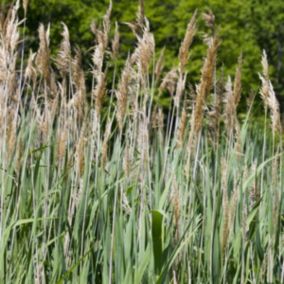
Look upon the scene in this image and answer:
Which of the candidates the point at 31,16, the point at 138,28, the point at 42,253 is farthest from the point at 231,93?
the point at 31,16

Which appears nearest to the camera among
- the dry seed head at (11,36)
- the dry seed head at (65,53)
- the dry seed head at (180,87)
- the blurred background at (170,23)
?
the dry seed head at (11,36)

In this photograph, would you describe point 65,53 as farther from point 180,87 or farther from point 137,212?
point 137,212

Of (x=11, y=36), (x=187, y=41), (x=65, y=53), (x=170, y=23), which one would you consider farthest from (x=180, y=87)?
(x=170, y=23)

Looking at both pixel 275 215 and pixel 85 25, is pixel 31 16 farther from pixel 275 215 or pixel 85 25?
pixel 275 215

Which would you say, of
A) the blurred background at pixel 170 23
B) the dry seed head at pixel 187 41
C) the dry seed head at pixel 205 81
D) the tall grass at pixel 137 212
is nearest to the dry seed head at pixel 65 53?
the tall grass at pixel 137 212

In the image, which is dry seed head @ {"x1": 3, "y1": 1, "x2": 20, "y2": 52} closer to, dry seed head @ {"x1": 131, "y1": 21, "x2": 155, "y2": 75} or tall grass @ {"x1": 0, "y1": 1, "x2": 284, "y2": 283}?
tall grass @ {"x1": 0, "y1": 1, "x2": 284, "y2": 283}

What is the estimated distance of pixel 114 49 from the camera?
2324 millimetres

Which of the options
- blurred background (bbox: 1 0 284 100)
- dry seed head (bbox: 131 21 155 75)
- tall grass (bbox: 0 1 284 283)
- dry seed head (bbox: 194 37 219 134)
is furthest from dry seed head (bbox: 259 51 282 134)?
blurred background (bbox: 1 0 284 100)

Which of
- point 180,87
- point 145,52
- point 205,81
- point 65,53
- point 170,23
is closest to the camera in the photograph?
point 205,81

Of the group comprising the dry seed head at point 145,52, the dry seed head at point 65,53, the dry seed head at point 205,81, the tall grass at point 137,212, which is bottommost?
the tall grass at point 137,212

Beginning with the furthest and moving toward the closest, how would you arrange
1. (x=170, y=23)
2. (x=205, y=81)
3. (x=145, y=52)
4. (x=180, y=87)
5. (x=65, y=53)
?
(x=170, y=23)
(x=65, y=53)
(x=180, y=87)
(x=145, y=52)
(x=205, y=81)

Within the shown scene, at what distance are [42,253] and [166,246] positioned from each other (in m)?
0.31

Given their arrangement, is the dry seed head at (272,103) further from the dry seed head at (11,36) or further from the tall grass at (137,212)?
the dry seed head at (11,36)

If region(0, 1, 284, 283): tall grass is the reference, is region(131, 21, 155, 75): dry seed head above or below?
above
